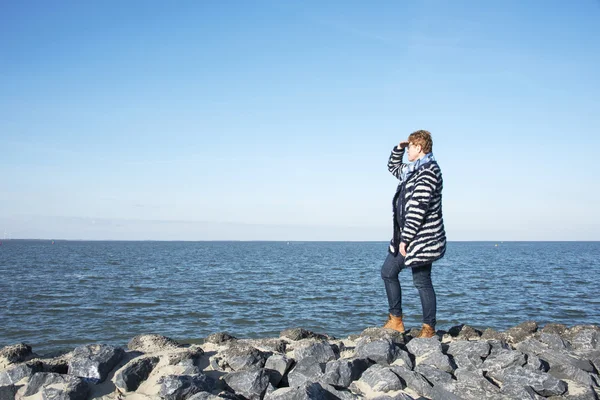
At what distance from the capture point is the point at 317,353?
5.22 m

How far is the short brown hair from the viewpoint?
5.97 meters

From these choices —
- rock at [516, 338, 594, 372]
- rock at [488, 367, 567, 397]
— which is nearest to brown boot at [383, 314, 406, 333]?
rock at [516, 338, 594, 372]

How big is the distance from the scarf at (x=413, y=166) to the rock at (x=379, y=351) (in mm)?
2093

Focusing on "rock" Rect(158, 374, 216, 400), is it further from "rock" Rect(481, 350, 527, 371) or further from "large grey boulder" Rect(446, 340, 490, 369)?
"rock" Rect(481, 350, 527, 371)

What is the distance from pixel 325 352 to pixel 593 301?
16.7m

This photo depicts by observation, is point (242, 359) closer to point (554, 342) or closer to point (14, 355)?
point (14, 355)

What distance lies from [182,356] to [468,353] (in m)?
3.10

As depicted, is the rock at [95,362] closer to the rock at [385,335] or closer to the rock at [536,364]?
the rock at [385,335]

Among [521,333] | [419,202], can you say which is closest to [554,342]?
[521,333]

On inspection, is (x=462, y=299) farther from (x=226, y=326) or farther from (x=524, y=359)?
(x=524, y=359)

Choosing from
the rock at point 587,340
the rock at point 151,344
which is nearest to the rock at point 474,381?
the rock at point 587,340

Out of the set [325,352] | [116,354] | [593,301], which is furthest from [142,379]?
[593,301]

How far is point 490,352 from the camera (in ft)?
17.9

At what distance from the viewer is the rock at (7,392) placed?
4.37 metres
